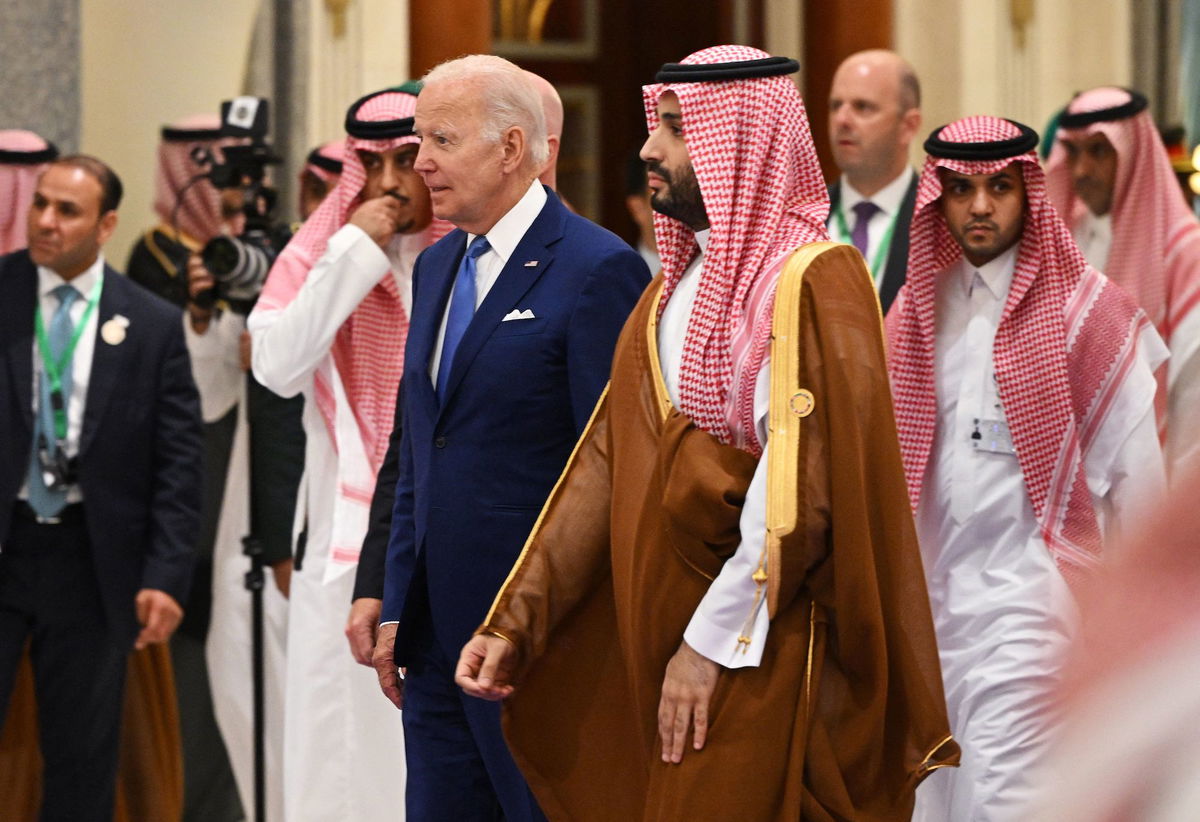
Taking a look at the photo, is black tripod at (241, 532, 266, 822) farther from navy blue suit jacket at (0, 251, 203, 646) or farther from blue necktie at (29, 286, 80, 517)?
blue necktie at (29, 286, 80, 517)

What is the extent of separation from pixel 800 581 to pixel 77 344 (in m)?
2.71

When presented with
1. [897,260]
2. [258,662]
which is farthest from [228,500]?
[897,260]

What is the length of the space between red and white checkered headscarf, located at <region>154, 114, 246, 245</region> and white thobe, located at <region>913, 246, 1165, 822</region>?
299cm

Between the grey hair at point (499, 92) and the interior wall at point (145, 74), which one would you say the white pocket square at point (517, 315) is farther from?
the interior wall at point (145, 74)

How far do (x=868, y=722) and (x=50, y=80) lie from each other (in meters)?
5.22

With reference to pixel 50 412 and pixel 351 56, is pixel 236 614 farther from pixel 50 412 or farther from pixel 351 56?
pixel 351 56

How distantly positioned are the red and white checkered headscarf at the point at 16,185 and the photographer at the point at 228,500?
0.47m

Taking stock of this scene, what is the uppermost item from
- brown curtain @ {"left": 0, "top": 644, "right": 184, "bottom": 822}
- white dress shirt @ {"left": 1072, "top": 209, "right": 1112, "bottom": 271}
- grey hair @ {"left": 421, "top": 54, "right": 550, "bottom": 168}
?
grey hair @ {"left": 421, "top": 54, "right": 550, "bottom": 168}

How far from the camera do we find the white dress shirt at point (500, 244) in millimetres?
3598

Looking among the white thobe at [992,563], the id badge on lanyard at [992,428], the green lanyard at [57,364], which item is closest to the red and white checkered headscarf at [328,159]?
the green lanyard at [57,364]

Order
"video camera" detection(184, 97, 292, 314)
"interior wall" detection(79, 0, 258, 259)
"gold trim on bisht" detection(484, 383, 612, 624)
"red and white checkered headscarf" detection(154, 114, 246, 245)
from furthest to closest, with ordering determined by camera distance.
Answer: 1. "interior wall" detection(79, 0, 258, 259)
2. "red and white checkered headscarf" detection(154, 114, 246, 245)
3. "video camera" detection(184, 97, 292, 314)
4. "gold trim on bisht" detection(484, 383, 612, 624)

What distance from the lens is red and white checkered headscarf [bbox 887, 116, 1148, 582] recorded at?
437cm

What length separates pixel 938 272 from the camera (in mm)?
4699

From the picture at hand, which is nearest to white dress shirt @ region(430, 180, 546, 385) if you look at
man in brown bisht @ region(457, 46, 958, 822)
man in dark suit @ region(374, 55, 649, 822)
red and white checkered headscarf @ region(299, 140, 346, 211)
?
man in dark suit @ region(374, 55, 649, 822)
